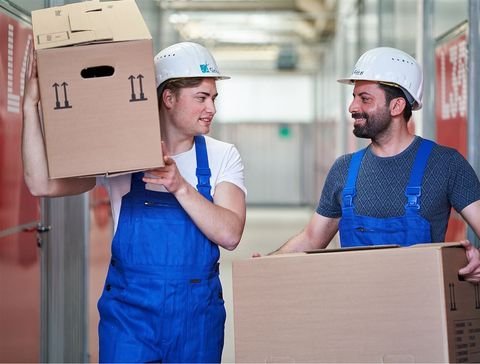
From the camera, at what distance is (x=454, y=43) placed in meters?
4.55

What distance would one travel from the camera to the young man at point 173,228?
2469mm

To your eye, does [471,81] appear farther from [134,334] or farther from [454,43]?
[134,334]

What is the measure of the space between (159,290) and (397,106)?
0.99m

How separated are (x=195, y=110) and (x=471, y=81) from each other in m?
1.77

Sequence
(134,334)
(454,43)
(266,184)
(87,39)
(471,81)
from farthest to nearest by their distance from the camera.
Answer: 1. (266,184)
2. (454,43)
3. (471,81)
4. (134,334)
5. (87,39)

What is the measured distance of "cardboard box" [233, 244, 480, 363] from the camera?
211cm

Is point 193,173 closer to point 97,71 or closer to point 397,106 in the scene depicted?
point 97,71

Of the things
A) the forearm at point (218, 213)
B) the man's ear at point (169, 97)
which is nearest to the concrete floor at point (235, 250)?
the forearm at point (218, 213)

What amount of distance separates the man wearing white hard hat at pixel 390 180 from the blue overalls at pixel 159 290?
461 mm

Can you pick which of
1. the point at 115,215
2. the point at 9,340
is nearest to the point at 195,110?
the point at 115,215

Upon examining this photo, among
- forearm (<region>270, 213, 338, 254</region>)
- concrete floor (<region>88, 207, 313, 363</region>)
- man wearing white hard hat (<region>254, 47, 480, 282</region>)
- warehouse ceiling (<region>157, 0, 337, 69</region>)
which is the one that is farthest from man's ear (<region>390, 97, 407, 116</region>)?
warehouse ceiling (<region>157, 0, 337, 69</region>)

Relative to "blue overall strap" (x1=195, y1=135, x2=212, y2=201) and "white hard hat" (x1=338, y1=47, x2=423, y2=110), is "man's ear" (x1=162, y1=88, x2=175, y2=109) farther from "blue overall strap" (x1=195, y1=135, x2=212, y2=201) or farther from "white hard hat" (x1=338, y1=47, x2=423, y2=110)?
"white hard hat" (x1=338, y1=47, x2=423, y2=110)

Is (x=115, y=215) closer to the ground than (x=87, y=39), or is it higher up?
closer to the ground

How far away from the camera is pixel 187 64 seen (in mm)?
2607
